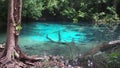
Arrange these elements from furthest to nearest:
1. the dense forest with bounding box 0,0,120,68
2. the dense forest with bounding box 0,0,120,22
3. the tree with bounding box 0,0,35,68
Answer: the dense forest with bounding box 0,0,120,22 → the tree with bounding box 0,0,35,68 → the dense forest with bounding box 0,0,120,68

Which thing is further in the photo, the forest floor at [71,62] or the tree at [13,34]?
the tree at [13,34]

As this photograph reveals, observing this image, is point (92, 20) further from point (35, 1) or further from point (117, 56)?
point (117, 56)

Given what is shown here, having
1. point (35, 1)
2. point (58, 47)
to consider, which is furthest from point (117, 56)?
point (35, 1)

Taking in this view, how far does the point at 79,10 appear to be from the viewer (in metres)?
29.2

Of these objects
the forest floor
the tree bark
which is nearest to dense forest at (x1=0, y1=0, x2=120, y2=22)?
the tree bark

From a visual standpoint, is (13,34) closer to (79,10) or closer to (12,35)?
(12,35)

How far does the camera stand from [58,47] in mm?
13750

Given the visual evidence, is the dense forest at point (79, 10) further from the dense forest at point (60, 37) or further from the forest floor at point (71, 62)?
the forest floor at point (71, 62)

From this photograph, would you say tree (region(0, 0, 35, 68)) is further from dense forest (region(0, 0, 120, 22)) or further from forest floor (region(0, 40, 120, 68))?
dense forest (region(0, 0, 120, 22))

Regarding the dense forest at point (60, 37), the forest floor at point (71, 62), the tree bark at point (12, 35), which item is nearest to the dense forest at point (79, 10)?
the dense forest at point (60, 37)

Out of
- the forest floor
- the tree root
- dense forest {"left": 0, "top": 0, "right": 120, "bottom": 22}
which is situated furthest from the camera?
dense forest {"left": 0, "top": 0, "right": 120, "bottom": 22}

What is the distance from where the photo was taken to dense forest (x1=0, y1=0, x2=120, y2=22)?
27.6m

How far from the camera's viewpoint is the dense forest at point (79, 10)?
90.6 ft

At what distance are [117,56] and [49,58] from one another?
11.7ft
